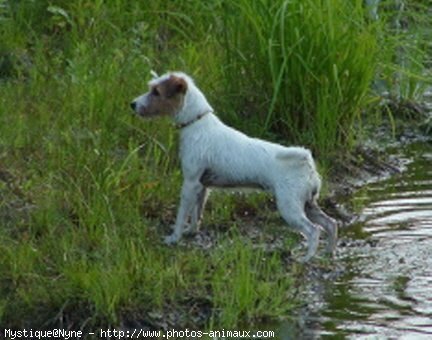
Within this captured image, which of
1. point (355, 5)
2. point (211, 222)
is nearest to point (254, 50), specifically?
point (355, 5)

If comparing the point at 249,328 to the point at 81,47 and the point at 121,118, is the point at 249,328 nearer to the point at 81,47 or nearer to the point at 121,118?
the point at 121,118

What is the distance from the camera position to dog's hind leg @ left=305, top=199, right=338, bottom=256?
8.70 metres

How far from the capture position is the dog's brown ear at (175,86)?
8.61 metres

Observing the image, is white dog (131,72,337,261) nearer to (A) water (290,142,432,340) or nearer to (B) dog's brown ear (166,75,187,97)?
(B) dog's brown ear (166,75,187,97)

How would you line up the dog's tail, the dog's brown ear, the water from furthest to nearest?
the dog's brown ear
the dog's tail
the water

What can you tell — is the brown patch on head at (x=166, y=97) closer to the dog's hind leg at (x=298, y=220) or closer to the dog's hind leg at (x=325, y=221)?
the dog's hind leg at (x=298, y=220)

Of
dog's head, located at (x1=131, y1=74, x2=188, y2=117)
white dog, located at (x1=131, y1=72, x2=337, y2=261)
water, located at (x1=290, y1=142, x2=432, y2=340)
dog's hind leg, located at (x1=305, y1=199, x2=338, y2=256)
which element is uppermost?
dog's head, located at (x1=131, y1=74, x2=188, y2=117)

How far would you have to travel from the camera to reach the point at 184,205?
8641 mm

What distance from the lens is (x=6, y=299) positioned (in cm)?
753

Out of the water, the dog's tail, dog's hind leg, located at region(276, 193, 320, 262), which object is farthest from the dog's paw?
the water

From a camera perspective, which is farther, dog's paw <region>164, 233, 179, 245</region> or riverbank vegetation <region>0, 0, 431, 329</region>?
dog's paw <region>164, 233, 179, 245</region>

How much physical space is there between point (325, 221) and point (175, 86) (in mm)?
1247

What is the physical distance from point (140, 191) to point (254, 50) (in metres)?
1.86

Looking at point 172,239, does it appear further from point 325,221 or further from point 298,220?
point 325,221
